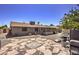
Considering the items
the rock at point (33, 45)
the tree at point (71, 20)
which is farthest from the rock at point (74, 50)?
the rock at point (33, 45)

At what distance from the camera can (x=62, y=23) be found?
3.67 m

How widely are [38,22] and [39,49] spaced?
0.41m

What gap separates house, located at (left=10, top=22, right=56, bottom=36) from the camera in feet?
12.1

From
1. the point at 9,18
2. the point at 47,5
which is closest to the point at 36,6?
the point at 47,5

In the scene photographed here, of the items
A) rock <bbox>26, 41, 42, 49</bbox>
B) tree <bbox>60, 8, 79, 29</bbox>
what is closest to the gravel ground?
rock <bbox>26, 41, 42, 49</bbox>

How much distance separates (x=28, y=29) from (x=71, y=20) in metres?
0.67

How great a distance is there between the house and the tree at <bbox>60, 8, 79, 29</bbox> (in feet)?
0.61

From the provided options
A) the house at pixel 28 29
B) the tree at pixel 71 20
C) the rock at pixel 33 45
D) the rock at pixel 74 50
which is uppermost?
the tree at pixel 71 20

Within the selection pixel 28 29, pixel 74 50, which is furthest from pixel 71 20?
pixel 28 29

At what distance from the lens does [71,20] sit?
3680 millimetres

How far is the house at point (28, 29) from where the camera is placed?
146 inches

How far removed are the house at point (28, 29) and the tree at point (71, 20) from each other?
7.4 inches

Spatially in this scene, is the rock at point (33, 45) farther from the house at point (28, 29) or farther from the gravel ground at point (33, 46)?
the house at point (28, 29)
